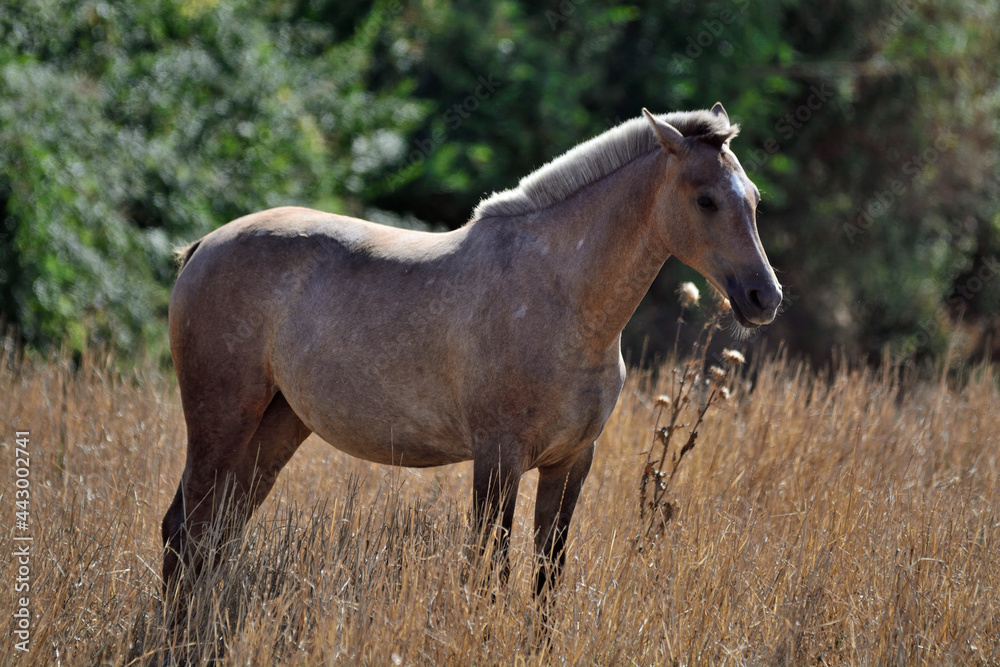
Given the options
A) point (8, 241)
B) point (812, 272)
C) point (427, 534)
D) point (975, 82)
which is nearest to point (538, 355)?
point (427, 534)

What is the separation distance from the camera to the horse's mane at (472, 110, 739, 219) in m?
3.23

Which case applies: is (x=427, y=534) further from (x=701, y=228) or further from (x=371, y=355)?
(x=701, y=228)

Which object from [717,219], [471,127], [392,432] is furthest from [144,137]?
[717,219]

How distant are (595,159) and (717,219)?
587mm

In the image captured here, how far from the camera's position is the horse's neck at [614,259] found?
10.8ft

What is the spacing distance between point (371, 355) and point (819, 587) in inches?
78.5

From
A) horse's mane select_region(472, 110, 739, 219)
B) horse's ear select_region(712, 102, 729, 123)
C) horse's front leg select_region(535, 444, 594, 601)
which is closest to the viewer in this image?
horse's mane select_region(472, 110, 739, 219)

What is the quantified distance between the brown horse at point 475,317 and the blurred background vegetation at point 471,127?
14.3ft

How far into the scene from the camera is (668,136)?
314 cm

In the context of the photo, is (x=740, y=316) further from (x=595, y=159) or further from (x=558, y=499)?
(x=558, y=499)

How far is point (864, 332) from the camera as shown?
40.1ft

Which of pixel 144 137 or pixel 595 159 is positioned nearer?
pixel 595 159

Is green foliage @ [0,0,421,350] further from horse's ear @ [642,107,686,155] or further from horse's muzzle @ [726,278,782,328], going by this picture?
horse's muzzle @ [726,278,782,328]

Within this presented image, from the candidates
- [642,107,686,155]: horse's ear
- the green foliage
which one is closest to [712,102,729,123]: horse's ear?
[642,107,686,155]: horse's ear
